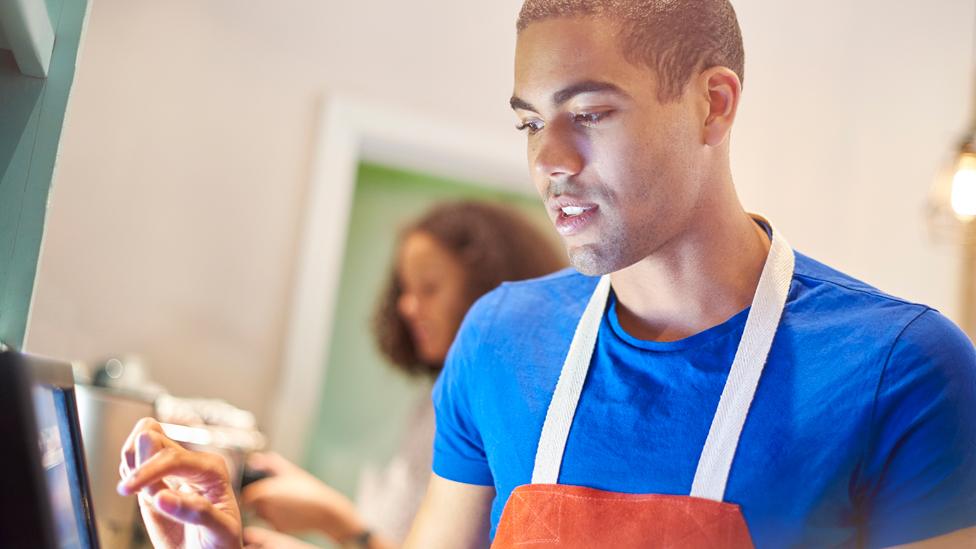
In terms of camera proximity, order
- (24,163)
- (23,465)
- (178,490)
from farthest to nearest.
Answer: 1. (178,490)
2. (24,163)
3. (23,465)

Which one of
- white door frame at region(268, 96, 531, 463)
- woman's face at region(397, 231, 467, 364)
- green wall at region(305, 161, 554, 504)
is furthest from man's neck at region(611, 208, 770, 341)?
green wall at region(305, 161, 554, 504)

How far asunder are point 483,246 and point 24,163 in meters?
1.30

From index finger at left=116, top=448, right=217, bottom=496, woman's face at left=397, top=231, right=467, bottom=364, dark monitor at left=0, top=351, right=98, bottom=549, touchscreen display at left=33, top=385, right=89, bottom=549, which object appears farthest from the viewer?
woman's face at left=397, top=231, right=467, bottom=364

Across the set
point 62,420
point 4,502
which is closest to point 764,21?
point 62,420

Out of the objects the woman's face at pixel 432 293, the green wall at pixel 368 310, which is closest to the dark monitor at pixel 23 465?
the woman's face at pixel 432 293

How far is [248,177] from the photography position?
7.76 feet

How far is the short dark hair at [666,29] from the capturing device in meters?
0.92

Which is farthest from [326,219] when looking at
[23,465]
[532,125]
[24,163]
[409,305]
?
[23,465]

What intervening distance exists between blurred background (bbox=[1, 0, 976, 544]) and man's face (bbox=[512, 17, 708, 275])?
109cm

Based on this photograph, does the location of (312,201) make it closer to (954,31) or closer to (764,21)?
(764,21)

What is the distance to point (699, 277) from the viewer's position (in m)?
0.95

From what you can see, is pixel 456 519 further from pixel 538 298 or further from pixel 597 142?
pixel 597 142

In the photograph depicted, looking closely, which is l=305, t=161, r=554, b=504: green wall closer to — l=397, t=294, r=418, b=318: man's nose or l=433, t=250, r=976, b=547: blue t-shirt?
l=397, t=294, r=418, b=318: man's nose

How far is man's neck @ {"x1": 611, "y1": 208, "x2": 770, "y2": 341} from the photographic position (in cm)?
95
